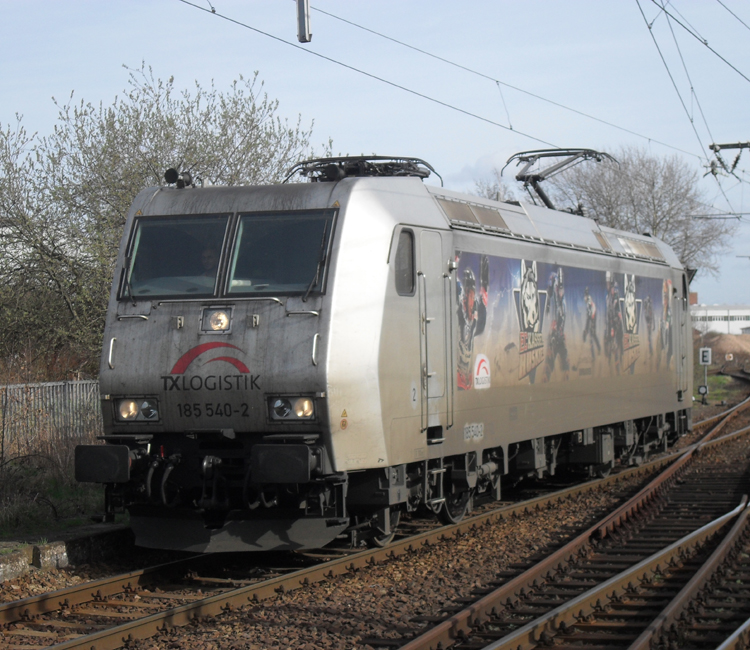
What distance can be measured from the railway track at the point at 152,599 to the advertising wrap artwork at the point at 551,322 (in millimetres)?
2088

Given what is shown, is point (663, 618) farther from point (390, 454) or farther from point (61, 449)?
point (61, 449)

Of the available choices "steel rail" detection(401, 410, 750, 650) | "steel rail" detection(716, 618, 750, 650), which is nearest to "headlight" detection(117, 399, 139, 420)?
"steel rail" detection(401, 410, 750, 650)

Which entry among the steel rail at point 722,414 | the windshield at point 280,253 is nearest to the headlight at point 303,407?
the windshield at point 280,253

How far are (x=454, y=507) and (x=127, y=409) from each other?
147 inches

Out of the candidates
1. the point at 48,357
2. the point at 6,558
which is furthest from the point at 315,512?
the point at 48,357

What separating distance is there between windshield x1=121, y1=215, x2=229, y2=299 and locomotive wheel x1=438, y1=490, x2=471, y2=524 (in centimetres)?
350

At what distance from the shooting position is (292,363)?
7836 mm

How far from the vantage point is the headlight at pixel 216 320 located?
26.7 ft

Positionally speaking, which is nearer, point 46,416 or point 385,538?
point 385,538

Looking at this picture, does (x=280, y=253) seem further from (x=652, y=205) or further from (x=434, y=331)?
(x=652, y=205)

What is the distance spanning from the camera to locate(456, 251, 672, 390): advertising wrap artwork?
983 centimetres

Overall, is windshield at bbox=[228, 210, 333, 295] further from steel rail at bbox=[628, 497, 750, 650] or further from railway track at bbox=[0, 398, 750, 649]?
steel rail at bbox=[628, 497, 750, 650]

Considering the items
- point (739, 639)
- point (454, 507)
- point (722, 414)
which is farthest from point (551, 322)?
point (722, 414)

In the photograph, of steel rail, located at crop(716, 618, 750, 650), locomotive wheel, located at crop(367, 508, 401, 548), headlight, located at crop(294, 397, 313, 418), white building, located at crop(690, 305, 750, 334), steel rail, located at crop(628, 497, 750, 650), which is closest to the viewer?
steel rail, located at crop(716, 618, 750, 650)
